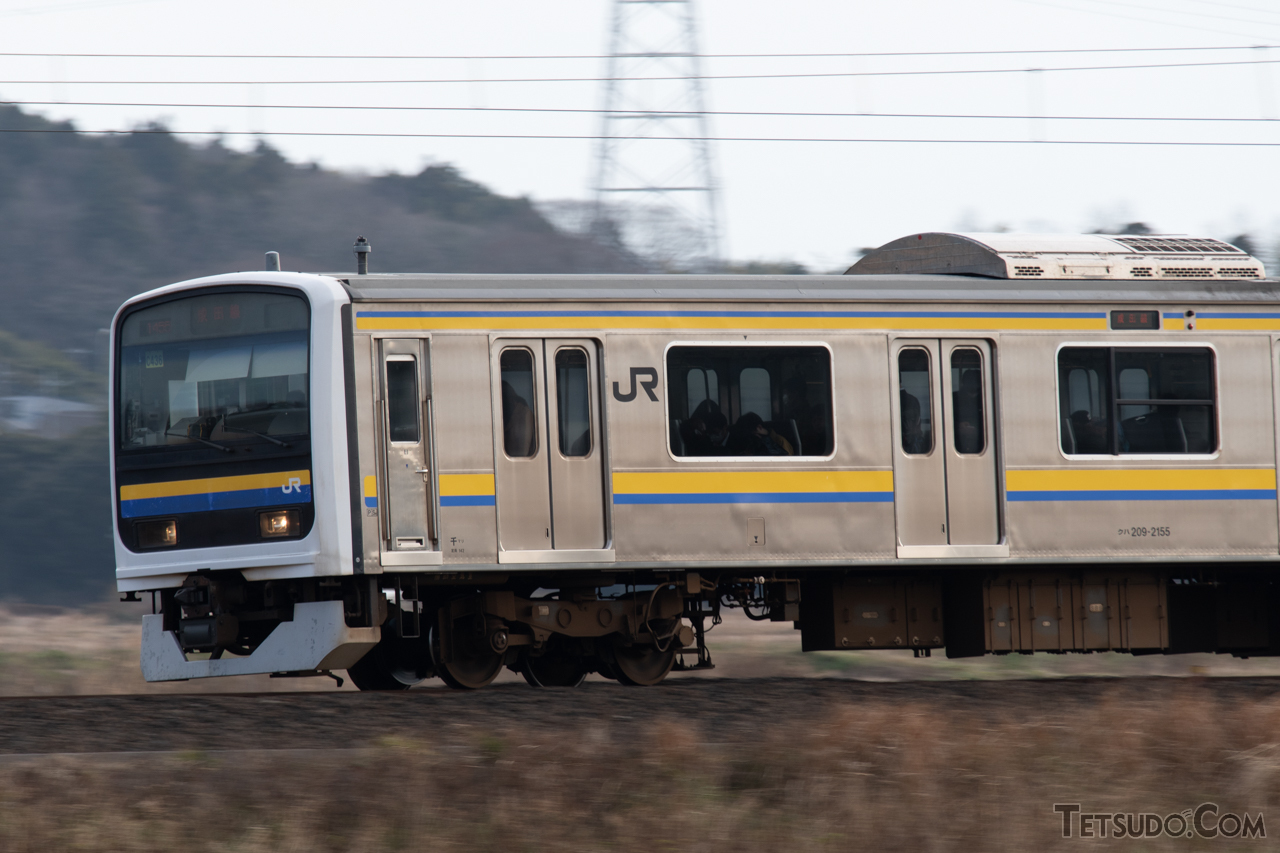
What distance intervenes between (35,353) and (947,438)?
34.5 meters

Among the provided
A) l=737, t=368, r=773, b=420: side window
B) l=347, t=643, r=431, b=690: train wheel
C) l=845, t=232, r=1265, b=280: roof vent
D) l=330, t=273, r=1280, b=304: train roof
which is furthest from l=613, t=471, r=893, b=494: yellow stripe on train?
l=347, t=643, r=431, b=690: train wheel

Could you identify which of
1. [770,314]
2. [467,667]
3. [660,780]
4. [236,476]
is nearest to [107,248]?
[236,476]

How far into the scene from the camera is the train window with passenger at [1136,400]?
11.7 meters

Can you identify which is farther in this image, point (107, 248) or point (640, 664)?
point (107, 248)

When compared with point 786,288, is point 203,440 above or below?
below

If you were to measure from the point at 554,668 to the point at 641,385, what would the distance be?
8.42ft

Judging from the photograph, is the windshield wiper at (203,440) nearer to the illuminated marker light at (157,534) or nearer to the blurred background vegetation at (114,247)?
the illuminated marker light at (157,534)

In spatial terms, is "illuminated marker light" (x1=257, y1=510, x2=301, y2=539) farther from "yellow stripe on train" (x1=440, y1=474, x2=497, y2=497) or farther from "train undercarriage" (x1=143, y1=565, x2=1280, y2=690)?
"yellow stripe on train" (x1=440, y1=474, x2=497, y2=497)

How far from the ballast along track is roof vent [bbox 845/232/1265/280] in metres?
3.48

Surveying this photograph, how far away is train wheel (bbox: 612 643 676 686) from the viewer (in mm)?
11391

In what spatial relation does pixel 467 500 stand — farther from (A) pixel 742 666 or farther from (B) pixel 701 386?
(A) pixel 742 666

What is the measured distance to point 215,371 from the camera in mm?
10688

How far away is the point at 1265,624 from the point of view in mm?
12711

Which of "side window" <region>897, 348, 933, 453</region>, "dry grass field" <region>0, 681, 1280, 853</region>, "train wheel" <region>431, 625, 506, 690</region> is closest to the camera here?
"dry grass field" <region>0, 681, 1280, 853</region>
